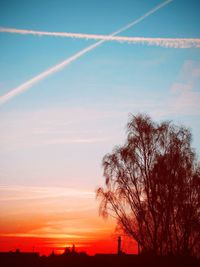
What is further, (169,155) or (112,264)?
(112,264)

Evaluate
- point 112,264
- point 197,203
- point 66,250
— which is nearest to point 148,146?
point 197,203

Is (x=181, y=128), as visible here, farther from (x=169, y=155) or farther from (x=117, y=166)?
(x=117, y=166)

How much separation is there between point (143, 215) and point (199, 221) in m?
5.01

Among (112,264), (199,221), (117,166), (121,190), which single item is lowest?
(112,264)

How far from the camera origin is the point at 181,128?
28.2m

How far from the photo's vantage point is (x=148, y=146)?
2723cm

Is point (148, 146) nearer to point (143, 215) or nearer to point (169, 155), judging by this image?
point (169, 155)

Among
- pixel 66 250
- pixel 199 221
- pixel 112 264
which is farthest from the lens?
pixel 66 250

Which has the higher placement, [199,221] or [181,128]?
[181,128]

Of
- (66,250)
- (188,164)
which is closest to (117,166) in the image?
(188,164)

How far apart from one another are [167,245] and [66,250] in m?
37.5

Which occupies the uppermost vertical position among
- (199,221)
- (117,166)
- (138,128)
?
(138,128)

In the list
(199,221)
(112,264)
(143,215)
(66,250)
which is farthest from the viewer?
(66,250)

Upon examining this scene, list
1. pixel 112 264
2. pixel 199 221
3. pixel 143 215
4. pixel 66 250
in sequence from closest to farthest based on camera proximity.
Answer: pixel 143 215 < pixel 199 221 < pixel 112 264 < pixel 66 250
